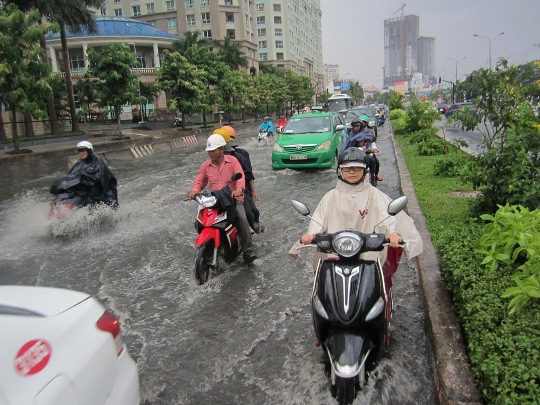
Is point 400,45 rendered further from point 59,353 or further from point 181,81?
point 59,353

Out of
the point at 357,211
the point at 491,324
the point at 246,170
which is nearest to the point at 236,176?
the point at 246,170

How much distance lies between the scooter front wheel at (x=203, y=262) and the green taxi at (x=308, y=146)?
7.76m

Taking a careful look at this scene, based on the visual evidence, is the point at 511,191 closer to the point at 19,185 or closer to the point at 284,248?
the point at 284,248

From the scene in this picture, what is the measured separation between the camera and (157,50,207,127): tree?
33281mm

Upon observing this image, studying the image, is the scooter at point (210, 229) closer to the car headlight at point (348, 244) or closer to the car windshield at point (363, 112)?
the car headlight at point (348, 244)

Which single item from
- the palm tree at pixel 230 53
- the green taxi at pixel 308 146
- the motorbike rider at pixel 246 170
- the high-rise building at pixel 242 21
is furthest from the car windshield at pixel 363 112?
the high-rise building at pixel 242 21

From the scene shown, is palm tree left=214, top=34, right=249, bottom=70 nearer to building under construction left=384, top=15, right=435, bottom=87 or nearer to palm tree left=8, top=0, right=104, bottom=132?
palm tree left=8, top=0, right=104, bottom=132

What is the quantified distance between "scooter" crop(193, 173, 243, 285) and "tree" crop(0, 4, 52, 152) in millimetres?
16946

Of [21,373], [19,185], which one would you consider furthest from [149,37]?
[21,373]

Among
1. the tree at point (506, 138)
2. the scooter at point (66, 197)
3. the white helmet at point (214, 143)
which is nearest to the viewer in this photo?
the tree at point (506, 138)

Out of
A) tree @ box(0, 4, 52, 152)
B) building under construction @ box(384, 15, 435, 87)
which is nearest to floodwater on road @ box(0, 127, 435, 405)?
tree @ box(0, 4, 52, 152)

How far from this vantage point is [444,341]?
3.24 meters

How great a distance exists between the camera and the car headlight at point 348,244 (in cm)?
280

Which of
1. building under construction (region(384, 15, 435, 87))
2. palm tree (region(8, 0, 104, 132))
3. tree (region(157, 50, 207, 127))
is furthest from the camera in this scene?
building under construction (region(384, 15, 435, 87))
